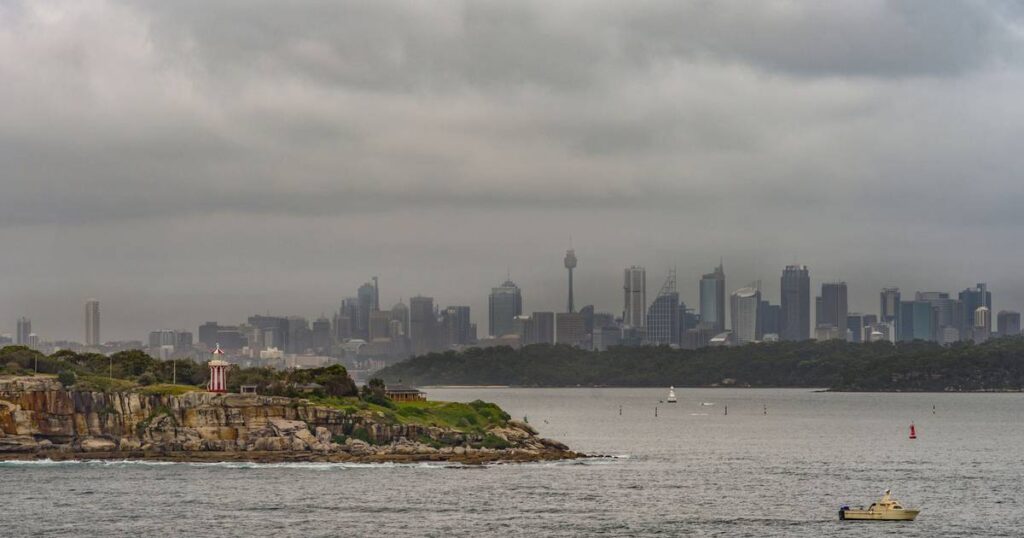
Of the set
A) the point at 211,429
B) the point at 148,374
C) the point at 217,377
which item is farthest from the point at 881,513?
the point at 148,374

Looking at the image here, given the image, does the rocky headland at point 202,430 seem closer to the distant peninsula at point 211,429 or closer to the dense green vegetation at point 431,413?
the distant peninsula at point 211,429

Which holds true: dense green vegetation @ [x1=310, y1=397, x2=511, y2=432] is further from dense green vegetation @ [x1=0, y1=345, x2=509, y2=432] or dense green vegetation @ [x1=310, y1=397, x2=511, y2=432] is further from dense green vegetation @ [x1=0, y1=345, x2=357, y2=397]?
dense green vegetation @ [x1=0, y1=345, x2=357, y2=397]

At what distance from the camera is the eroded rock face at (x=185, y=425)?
476 ft

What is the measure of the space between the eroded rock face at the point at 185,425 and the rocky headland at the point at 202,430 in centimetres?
9

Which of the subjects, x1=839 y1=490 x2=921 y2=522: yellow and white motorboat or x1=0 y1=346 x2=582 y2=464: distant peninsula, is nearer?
x1=839 y1=490 x2=921 y2=522: yellow and white motorboat

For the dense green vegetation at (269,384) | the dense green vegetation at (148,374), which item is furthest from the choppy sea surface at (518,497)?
the dense green vegetation at (148,374)

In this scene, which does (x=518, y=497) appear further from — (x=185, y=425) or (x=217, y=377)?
(x=217, y=377)

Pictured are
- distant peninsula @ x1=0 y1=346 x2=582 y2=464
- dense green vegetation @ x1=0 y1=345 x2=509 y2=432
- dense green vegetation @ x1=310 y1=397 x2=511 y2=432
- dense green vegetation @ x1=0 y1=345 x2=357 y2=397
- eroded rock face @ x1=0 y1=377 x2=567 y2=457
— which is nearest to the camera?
distant peninsula @ x1=0 y1=346 x2=582 y2=464

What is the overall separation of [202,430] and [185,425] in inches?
76.6

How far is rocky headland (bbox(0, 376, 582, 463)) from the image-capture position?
14425 centimetres

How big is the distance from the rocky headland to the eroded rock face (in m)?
0.09

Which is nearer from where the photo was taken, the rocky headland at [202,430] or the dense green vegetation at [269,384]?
the rocky headland at [202,430]

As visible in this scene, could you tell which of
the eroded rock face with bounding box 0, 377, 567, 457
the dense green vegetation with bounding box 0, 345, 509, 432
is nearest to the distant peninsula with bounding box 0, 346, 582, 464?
the eroded rock face with bounding box 0, 377, 567, 457

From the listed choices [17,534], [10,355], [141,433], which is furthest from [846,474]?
[10,355]
